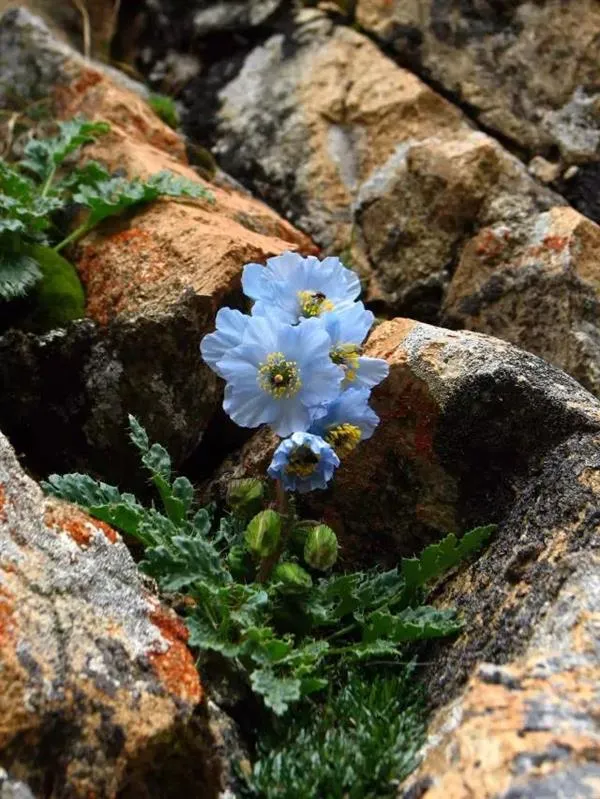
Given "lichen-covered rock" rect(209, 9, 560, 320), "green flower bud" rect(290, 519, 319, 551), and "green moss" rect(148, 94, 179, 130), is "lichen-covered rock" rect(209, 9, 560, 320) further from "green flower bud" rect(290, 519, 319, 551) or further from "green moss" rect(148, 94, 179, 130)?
"green flower bud" rect(290, 519, 319, 551)

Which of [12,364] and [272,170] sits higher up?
[12,364]

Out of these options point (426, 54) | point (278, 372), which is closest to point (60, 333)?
point (278, 372)

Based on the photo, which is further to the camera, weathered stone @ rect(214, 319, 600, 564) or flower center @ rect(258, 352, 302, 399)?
weathered stone @ rect(214, 319, 600, 564)

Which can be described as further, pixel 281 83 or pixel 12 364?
pixel 281 83

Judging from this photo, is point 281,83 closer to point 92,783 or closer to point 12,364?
point 12,364

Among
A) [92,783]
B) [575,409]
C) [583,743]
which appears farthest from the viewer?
[575,409]

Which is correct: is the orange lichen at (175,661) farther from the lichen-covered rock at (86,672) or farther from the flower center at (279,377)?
the flower center at (279,377)

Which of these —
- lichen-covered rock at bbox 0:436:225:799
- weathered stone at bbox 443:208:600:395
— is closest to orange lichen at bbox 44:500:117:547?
lichen-covered rock at bbox 0:436:225:799

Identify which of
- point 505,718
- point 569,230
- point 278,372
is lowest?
point 569,230
